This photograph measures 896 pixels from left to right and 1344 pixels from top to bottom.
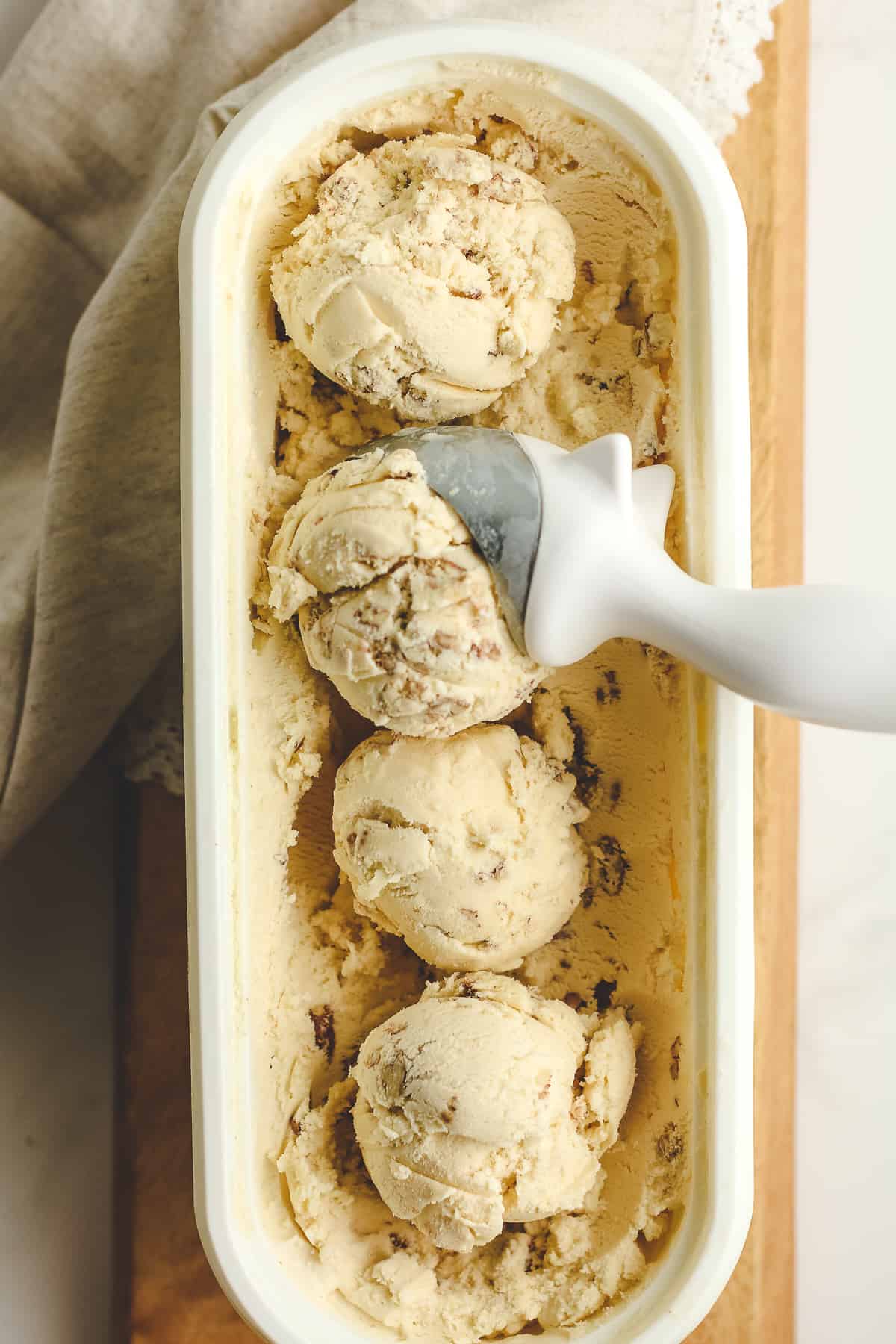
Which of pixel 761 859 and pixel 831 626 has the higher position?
pixel 831 626

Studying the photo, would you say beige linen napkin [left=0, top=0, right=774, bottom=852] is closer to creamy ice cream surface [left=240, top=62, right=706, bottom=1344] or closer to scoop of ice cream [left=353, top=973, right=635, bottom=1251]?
creamy ice cream surface [left=240, top=62, right=706, bottom=1344]

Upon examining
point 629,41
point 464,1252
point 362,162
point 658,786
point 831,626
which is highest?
point 629,41

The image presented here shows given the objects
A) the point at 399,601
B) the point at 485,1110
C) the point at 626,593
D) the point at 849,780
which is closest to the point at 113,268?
the point at 399,601

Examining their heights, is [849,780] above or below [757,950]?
above

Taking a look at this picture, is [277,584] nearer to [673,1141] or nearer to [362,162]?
[362,162]

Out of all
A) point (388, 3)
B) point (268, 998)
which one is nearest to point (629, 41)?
point (388, 3)

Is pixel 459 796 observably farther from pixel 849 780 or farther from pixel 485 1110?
pixel 849 780
